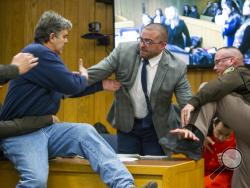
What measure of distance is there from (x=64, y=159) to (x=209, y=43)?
2.00m

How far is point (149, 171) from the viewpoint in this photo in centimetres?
258

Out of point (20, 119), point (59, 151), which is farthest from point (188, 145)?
point (20, 119)

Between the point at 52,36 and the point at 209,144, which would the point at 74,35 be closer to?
the point at 209,144

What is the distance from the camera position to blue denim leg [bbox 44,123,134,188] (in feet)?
8.13

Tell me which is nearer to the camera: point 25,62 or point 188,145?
point 25,62

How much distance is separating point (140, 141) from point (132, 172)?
752 mm

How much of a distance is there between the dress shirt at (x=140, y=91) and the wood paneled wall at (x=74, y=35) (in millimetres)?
1611

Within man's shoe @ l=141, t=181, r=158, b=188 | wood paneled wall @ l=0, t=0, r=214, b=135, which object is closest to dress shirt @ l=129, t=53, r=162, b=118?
man's shoe @ l=141, t=181, r=158, b=188

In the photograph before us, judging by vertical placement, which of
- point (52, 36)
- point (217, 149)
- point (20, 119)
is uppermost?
point (52, 36)

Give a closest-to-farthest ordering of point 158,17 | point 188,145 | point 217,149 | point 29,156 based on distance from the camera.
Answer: point 29,156
point 188,145
point 217,149
point 158,17

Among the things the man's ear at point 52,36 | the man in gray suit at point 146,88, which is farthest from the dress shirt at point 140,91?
the man's ear at point 52,36

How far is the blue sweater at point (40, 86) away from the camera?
2.59 metres

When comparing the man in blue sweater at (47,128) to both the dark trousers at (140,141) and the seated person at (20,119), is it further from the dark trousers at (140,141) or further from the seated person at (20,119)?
the dark trousers at (140,141)

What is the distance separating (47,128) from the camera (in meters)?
2.71
